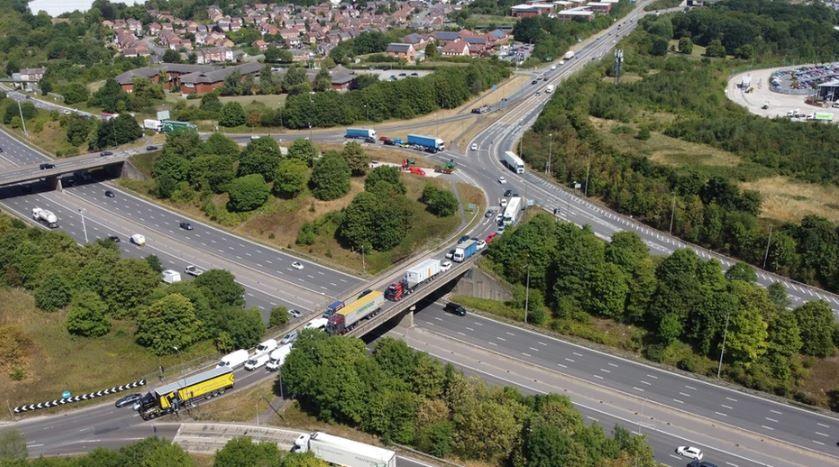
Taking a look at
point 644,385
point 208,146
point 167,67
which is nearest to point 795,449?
point 644,385

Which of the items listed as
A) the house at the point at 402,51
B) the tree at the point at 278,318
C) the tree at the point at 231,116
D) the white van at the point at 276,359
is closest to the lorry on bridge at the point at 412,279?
the tree at the point at 278,318

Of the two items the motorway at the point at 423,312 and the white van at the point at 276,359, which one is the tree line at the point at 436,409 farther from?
the motorway at the point at 423,312

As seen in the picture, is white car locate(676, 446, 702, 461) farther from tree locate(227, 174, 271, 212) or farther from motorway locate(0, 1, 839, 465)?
tree locate(227, 174, 271, 212)

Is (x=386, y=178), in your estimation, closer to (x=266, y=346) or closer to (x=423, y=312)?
(x=423, y=312)

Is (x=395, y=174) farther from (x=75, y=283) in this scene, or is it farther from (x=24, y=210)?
(x=24, y=210)

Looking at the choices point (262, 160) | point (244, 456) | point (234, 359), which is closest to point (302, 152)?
point (262, 160)

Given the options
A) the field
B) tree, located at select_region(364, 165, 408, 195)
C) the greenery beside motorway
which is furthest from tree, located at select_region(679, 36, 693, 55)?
the field
